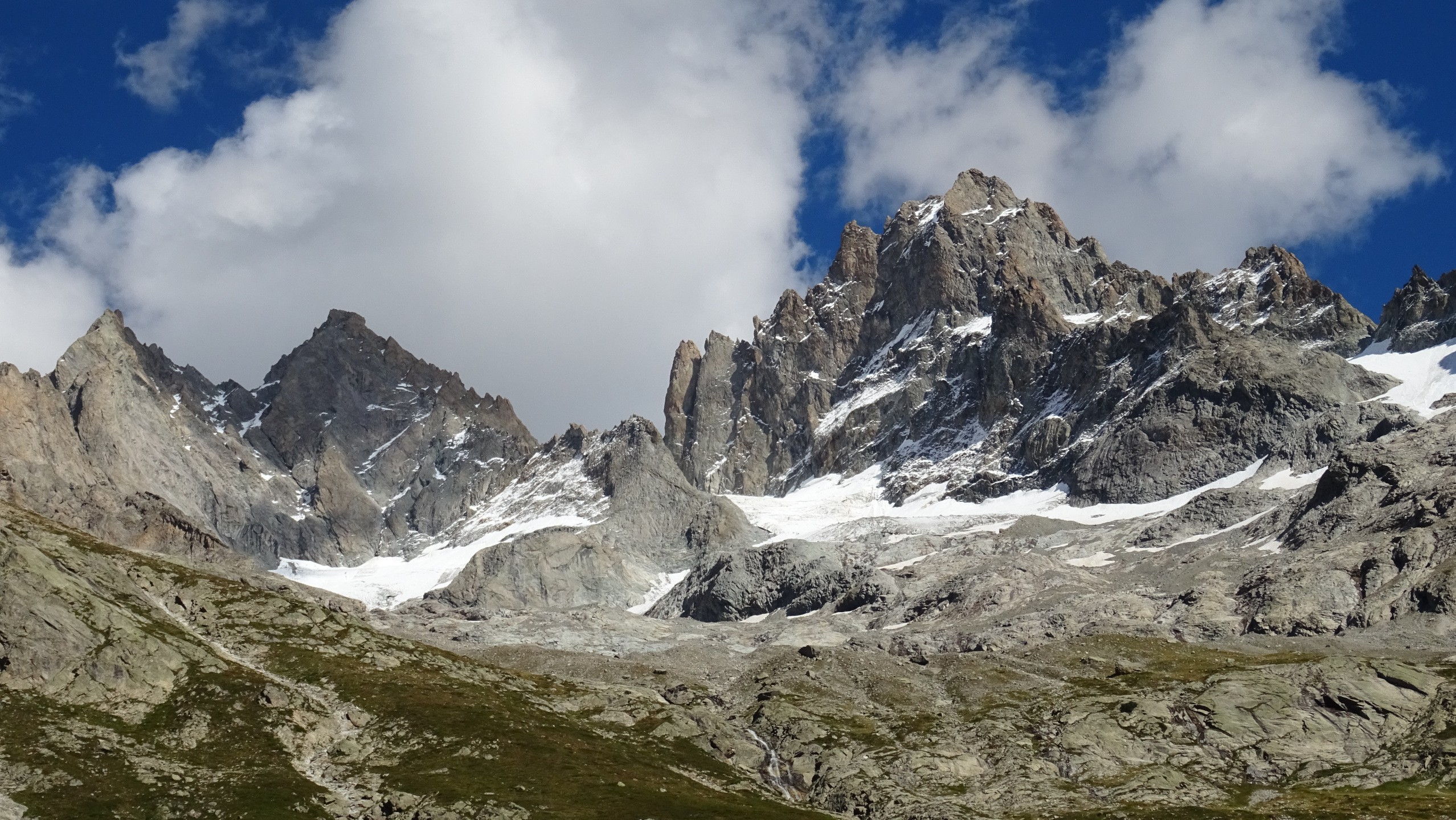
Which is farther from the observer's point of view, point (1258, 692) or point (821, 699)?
point (821, 699)

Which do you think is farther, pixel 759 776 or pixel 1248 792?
pixel 759 776

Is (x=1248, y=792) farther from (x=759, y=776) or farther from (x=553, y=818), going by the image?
(x=553, y=818)

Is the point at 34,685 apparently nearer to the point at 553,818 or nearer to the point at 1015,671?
the point at 553,818

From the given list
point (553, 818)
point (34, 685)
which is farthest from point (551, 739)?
point (34, 685)

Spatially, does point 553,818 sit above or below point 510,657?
below

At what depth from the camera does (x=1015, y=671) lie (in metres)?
154

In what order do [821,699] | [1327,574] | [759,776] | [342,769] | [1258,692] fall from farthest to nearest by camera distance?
[1327,574] < [821,699] < [1258,692] < [759,776] < [342,769]

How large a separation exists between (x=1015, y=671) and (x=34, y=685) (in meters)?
100

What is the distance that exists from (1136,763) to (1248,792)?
1083cm

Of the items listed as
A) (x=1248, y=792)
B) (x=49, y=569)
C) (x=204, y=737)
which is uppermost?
(x=49, y=569)

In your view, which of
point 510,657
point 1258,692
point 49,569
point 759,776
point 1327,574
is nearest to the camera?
point 49,569

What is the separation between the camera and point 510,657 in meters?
Answer: 182

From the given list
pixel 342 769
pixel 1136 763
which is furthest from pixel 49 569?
pixel 1136 763

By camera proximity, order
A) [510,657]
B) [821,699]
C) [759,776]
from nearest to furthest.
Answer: [759,776] → [821,699] → [510,657]
